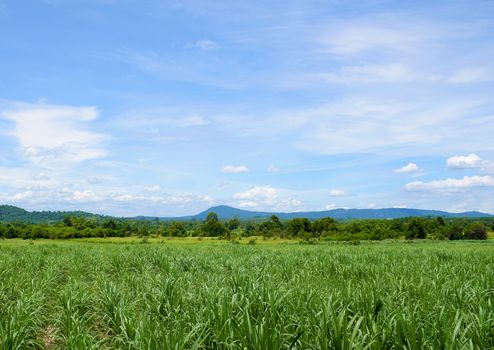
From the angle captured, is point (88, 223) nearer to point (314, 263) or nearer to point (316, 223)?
point (316, 223)

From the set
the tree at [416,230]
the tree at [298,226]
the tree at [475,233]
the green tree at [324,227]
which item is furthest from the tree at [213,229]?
the tree at [475,233]

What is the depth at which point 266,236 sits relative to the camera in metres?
97.7

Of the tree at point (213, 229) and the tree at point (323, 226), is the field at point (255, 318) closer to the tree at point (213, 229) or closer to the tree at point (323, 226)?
the tree at point (213, 229)

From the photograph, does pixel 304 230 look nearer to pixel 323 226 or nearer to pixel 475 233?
pixel 323 226

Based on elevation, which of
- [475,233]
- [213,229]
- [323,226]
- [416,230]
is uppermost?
[323,226]

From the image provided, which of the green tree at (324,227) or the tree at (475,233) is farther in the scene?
the green tree at (324,227)

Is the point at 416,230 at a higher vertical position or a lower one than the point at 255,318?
lower

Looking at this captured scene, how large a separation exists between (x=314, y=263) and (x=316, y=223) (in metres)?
93.1

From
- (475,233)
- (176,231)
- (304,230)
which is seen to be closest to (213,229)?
(176,231)

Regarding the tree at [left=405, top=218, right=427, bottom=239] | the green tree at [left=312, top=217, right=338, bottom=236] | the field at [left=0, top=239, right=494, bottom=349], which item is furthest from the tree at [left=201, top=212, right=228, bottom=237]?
the field at [left=0, top=239, right=494, bottom=349]

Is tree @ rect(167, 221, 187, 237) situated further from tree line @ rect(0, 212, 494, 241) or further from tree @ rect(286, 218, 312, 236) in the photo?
tree @ rect(286, 218, 312, 236)

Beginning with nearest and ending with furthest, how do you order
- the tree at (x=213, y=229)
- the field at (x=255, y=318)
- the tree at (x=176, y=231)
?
the field at (x=255, y=318)
the tree at (x=176, y=231)
the tree at (x=213, y=229)

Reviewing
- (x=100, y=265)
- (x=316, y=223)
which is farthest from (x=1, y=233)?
(x=100, y=265)

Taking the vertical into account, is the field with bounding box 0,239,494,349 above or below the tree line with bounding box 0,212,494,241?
above
